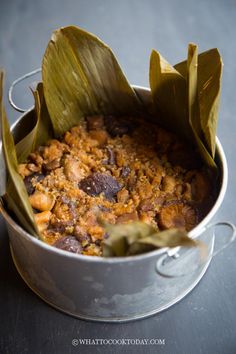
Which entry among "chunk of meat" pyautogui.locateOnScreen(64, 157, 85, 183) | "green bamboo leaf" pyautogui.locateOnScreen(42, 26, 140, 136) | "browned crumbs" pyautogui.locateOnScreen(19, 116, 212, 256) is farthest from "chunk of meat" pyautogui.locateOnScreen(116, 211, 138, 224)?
"green bamboo leaf" pyautogui.locateOnScreen(42, 26, 140, 136)

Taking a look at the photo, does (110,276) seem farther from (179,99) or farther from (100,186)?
(179,99)

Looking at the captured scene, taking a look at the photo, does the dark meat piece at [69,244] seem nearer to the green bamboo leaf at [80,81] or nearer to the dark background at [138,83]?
the dark background at [138,83]

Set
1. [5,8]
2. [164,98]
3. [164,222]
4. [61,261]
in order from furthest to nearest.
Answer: [5,8]
[164,98]
[164,222]
[61,261]

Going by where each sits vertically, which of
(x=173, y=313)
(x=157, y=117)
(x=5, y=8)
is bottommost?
(x=173, y=313)

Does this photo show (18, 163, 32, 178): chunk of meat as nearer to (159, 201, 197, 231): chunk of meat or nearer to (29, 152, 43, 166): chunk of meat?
(29, 152, 43, 166): chunk of meat

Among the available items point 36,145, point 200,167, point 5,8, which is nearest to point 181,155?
point 200,167

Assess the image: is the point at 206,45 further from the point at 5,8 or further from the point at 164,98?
the point at 5,8
